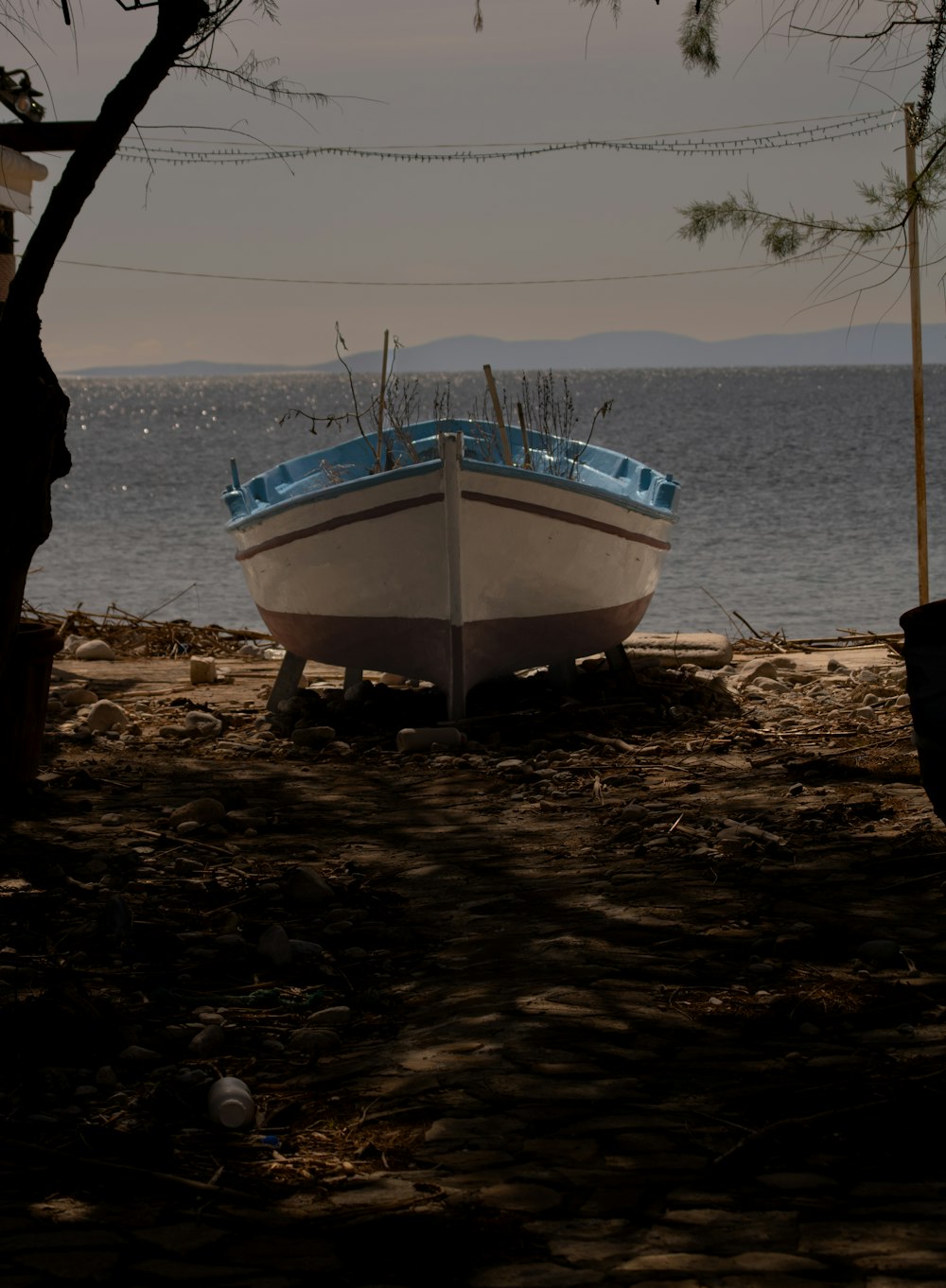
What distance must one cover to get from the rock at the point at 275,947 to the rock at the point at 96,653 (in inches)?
318

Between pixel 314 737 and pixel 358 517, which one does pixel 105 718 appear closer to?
pixel 314 737

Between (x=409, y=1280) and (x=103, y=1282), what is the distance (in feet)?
1.81

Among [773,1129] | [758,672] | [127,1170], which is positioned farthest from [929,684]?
[758,672]

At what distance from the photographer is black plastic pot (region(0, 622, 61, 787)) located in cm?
657

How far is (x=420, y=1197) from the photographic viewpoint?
2828mm

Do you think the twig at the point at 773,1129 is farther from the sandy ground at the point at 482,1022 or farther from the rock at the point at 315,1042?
the rock at the point at 315,1042

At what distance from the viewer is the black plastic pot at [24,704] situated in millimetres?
6570

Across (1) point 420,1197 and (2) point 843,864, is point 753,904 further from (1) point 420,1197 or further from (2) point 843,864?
(1) point 420,1197

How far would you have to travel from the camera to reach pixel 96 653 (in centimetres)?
1214

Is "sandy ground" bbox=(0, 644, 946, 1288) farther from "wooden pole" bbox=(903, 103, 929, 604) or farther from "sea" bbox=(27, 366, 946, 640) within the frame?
"wooden pole" bbox=(903, 103, 929, 604)

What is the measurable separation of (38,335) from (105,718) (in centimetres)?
473

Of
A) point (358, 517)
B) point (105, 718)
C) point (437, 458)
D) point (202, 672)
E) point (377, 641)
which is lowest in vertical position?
point (105, 718)

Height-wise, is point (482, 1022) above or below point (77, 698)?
below

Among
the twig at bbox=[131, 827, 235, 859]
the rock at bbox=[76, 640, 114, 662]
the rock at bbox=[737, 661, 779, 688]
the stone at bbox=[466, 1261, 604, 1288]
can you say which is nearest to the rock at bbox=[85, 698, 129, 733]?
the twig at bbox=[131, 827, 235, 859]
